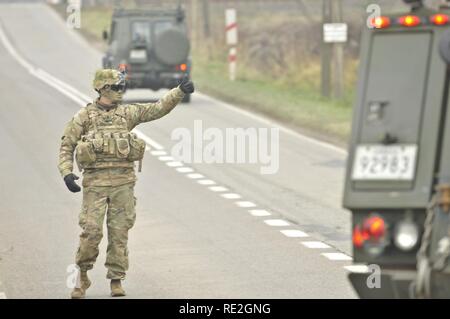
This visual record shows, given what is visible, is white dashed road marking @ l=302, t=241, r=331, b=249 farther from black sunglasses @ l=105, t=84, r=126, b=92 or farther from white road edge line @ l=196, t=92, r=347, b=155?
white road edge line @ l=196, t=92, r=347, b=155

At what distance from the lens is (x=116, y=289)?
476 inches

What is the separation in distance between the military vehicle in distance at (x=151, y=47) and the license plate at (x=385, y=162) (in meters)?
27.8

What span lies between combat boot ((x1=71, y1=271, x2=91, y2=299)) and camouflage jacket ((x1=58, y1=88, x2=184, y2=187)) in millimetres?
739

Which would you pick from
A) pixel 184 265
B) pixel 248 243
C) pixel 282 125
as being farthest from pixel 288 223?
pixel 282 125

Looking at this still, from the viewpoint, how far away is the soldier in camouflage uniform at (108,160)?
11875mm

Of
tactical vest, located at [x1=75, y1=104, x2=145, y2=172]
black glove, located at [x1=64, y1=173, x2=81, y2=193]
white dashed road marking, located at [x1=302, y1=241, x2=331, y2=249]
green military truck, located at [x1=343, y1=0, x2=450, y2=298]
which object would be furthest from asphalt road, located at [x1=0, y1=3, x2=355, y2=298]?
green military truck, located at [x1=343, y1=0, x2=450, y2=298]

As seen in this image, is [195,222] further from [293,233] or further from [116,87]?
[116,87]

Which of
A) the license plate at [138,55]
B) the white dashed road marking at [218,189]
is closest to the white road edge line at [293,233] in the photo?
the white dashed road marking at [218,189]

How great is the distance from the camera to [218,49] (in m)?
61.0

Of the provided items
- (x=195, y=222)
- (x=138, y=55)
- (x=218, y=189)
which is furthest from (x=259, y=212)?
(x=138, y=55)

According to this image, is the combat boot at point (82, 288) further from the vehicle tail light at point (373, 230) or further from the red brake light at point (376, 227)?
the red brake light at point (376, 227)

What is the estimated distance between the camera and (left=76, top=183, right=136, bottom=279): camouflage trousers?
470 inches

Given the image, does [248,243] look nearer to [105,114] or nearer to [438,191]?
[105,114]
